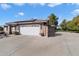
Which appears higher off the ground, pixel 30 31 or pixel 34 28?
pixel 34 28

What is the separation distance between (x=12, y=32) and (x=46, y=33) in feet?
12.8

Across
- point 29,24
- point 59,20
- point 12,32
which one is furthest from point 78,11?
point 12,32

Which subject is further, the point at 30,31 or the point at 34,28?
the point at 34,28

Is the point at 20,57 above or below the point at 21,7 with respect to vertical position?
below

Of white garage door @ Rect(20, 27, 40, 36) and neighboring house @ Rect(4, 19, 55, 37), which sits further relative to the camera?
white garage door @ Rect(20, 27, 40, 36)

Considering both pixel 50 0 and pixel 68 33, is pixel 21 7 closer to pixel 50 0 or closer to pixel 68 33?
pixel 50 0

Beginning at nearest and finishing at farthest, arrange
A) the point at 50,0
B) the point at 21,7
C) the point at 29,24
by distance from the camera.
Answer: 1. the point at 50,0
2. the point at 21,7
3. the point at 29,24

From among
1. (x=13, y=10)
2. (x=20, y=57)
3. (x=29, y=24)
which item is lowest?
(x=20, y=57)

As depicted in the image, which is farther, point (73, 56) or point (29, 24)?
point (29, 24)

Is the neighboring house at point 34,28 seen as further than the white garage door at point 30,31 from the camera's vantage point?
No

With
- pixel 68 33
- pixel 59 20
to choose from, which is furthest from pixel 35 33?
pixel 59 20

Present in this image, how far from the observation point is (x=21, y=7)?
28.5 feet

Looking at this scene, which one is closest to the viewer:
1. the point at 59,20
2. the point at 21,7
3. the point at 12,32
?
the point at 21,7

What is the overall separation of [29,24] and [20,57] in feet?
26.1
